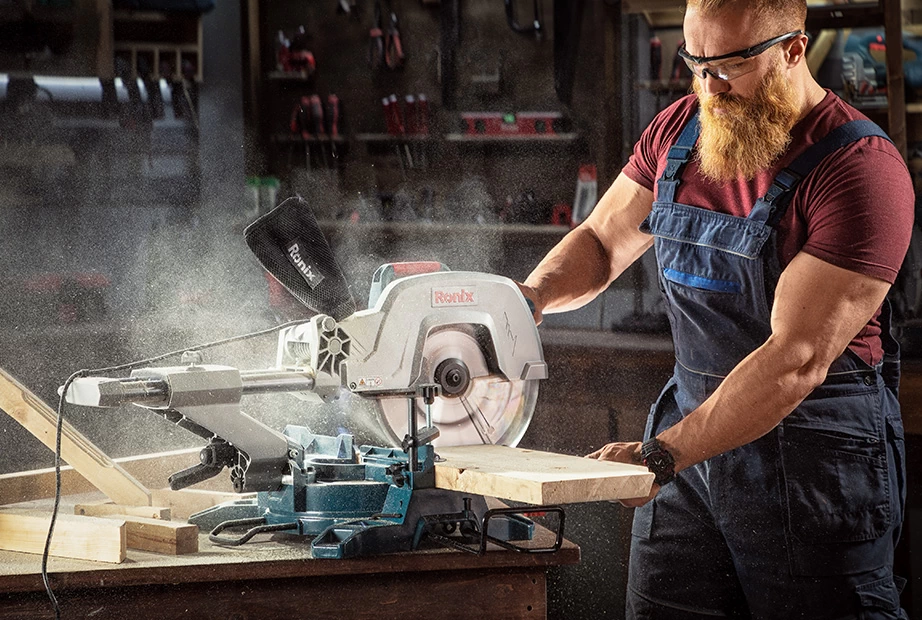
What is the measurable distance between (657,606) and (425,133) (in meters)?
2.65

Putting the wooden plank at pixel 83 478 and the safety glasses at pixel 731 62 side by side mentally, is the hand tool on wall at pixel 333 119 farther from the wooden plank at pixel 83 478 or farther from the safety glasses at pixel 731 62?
the safety glasses at pixel 731 62

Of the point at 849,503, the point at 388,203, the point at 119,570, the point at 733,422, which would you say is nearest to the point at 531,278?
the point at 733,422

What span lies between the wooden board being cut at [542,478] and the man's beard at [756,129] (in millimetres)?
591

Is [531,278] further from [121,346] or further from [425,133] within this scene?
[425,133]

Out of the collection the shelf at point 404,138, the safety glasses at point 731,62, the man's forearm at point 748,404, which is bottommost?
the man's forearm at point 748,404

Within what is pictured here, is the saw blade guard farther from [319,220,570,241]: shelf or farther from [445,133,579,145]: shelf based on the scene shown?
[445,133,579,145]: shelf

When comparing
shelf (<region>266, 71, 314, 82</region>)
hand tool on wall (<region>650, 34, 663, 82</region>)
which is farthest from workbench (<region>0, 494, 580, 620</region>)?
shelf (<region>266, 71, 314, 82</region>)

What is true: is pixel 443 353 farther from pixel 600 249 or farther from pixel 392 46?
pixel 392 46

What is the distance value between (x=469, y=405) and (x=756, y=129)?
66 cm

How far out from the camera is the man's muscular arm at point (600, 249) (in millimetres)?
2182

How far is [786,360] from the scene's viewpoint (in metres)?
1.75

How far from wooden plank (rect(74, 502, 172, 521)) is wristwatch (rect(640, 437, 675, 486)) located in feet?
2.45

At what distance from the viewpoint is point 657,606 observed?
208 cm

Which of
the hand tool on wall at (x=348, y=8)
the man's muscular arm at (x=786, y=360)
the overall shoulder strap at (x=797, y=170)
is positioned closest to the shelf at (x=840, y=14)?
the hand tool on wall at (x=348, y=8)
